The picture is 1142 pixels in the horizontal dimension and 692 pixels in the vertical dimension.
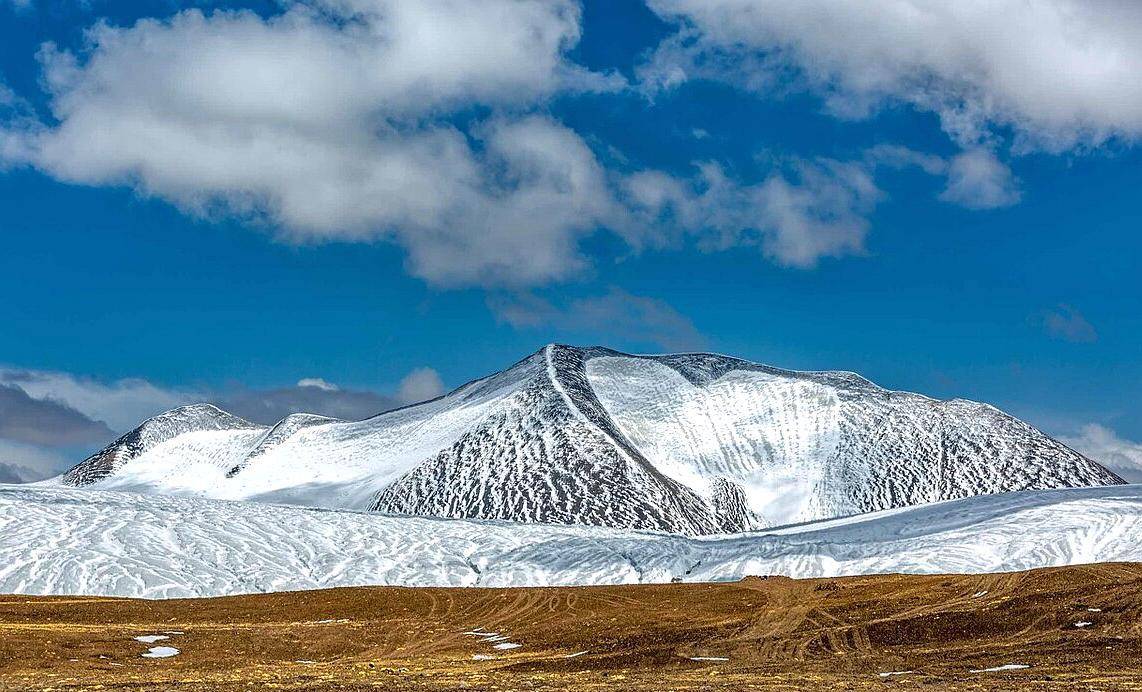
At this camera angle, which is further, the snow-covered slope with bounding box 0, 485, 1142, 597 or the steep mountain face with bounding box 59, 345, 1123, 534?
the steep mountain face with bounding box 59, 345, 1123, 534

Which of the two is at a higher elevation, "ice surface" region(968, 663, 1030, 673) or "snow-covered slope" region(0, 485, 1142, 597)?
"snow-covered slope" region(0, 485, 1142, 597)

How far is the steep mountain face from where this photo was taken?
120 m

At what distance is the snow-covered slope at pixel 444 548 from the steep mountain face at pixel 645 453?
36.4 metres

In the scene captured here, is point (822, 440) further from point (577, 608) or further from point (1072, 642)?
point (1072, 642)

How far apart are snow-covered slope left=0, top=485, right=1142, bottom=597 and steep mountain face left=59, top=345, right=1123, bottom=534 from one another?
36.4m

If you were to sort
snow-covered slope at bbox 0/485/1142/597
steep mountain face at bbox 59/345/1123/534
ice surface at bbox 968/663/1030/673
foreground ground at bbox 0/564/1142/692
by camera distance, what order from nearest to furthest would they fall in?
foreground ground at bbox 0/564/1142/692 < ice surface at bbox 968/663/1030/673 < snow-covered slope at bbox 0/485/1142/597 < steep mountain face at bbox 59/345/1123/534

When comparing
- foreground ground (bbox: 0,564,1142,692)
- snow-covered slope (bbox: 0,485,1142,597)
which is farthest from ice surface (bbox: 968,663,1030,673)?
snow-covered slope (bbox: 0,485,1142,597)

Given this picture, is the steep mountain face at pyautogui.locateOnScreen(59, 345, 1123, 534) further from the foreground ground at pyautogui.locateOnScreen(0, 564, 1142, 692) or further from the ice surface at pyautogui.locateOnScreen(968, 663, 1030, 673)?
the ice surface at pyautogui.locateOnScreen(968, 663, 1030, 673)

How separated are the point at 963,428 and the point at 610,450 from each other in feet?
163

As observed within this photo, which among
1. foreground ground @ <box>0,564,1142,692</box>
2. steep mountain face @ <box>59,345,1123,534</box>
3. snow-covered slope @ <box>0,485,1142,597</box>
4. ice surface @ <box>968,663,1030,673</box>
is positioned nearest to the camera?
foreground ground @ <box>0,564,1142,692</box>

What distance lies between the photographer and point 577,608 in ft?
166

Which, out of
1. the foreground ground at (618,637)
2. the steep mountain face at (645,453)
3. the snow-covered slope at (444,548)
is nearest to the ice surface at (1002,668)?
the foreground ground at (618,637)

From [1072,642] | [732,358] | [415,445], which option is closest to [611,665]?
[1072,642]

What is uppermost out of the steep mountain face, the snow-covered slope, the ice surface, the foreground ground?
the steep mountain face
